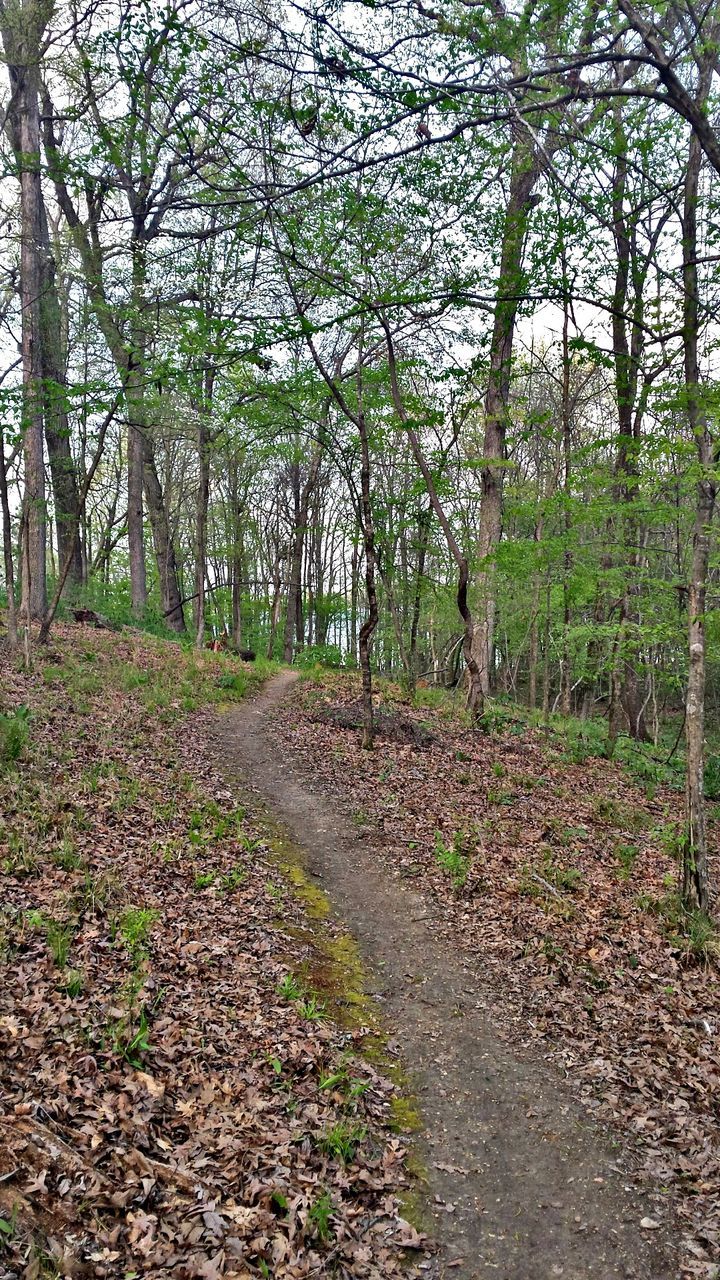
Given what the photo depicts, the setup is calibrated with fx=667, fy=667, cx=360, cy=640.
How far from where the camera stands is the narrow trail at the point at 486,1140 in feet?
11.4

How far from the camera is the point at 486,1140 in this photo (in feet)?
13.8

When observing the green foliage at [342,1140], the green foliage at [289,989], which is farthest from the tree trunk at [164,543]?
the green foliage at [342,1140]

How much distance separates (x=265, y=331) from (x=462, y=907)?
7.40 meters

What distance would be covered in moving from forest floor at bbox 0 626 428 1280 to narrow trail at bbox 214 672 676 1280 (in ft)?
1.12

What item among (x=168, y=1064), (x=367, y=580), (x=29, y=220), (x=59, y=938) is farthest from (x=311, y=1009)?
(x=29, y=220)

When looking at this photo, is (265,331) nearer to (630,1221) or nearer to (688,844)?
(688,844)

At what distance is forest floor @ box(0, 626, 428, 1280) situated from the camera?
121 inches

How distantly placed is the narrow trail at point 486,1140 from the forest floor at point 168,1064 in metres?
0.34

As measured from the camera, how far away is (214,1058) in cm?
435

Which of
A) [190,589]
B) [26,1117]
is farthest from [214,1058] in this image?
[190,589]

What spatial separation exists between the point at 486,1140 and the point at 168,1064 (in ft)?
6.74

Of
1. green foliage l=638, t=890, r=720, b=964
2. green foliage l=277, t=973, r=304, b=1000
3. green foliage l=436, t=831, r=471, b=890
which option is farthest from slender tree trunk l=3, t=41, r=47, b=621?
green foliage l=638, t=890, r=720, b=964

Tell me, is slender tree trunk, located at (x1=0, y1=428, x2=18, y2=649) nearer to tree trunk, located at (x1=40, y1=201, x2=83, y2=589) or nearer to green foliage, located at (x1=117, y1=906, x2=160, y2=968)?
tree trunk, located at (x1=40, y1=201, x2=83, y2=589)

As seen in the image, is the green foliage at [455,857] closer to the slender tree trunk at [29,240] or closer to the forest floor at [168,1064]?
the forest floor at [168,1064]
